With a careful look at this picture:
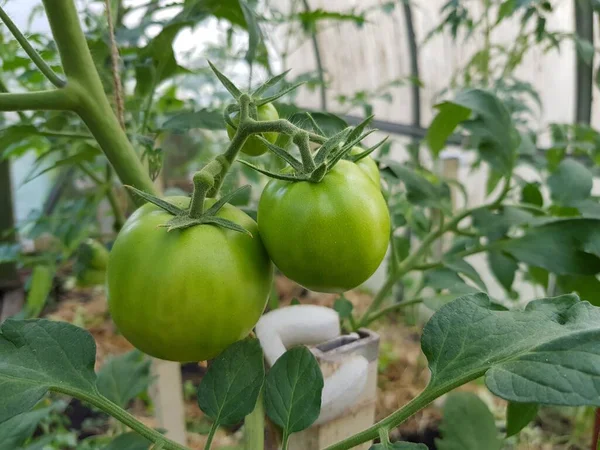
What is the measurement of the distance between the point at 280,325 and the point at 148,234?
17 cm

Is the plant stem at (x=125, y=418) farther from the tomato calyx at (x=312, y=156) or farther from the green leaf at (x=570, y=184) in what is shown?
the green leaf at (x=570, y=184)

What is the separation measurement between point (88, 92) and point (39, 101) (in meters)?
0.04

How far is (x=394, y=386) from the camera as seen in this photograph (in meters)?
1.73

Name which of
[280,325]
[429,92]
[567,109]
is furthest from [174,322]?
[429,92]

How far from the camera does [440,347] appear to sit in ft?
1.09

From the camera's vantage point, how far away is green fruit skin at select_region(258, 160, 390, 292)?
32cm

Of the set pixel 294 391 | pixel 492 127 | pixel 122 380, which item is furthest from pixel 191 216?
pixel 492 127

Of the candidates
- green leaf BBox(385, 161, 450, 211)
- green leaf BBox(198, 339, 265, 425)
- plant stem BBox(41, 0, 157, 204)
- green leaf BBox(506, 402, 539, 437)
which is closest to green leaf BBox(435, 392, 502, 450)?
green leaf BBox(506, 402, 539, 437)

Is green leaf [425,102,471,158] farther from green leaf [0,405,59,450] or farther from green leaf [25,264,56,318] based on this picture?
green leaf [25,264,56,318]

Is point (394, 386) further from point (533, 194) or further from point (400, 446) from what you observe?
point (400, 446)

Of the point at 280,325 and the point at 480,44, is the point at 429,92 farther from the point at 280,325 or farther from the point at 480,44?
the point at 280,325

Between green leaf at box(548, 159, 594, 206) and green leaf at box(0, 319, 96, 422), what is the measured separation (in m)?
0.59

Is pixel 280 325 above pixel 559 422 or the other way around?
above

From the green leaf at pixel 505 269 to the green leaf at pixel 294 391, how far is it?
1.46ft
